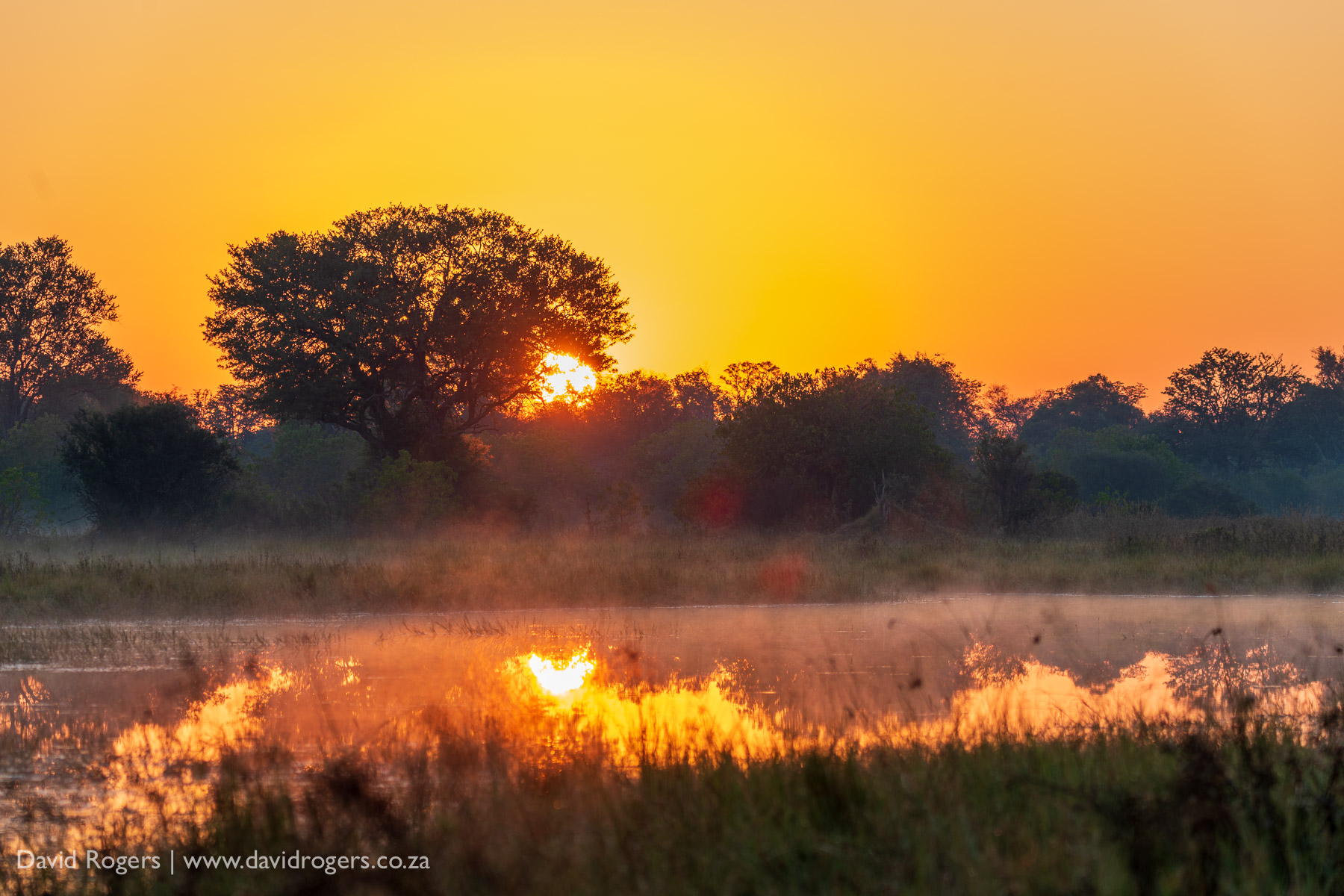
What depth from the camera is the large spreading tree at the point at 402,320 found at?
38.1m

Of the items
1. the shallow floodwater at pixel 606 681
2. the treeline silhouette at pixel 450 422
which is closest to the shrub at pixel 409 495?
the treeline silhouette at pixel 450 422

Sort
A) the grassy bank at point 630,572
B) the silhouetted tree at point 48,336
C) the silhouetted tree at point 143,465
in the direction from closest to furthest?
the grassy bank at point 630,572
the silhouetted tree at point 143,465
the silhouetted tree at point 48,336

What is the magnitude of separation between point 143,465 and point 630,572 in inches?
860

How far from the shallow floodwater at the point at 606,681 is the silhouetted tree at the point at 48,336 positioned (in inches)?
1720

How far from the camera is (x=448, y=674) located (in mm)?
12180

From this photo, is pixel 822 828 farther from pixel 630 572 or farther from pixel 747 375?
pixel 747 375

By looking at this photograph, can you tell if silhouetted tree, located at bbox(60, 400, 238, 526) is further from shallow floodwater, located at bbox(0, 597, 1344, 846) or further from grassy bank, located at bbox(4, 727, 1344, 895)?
grassy bank, located at bbox(4, 727, 1344, 895)

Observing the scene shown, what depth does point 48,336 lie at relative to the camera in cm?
5544

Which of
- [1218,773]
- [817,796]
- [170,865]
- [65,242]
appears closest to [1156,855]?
[1218,773]

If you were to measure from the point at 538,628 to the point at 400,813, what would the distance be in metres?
10.5

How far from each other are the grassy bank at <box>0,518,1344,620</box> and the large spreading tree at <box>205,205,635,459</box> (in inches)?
437

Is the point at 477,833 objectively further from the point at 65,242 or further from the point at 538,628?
the point at 65,242

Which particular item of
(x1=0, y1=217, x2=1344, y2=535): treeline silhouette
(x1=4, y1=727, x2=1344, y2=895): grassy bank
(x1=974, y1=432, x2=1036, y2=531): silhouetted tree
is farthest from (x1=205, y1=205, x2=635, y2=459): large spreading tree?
(x1=4, y1=727, x2=1344, y2=895): grassy bank

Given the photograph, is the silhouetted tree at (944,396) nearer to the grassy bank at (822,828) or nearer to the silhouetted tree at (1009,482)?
the silhouetted tree at (1009,482)
